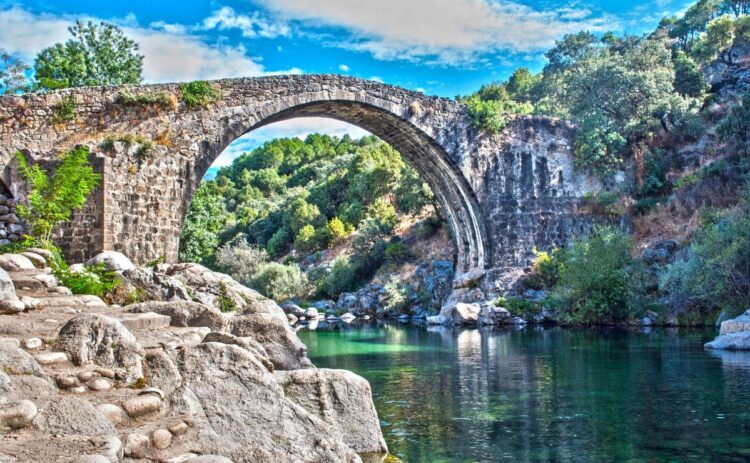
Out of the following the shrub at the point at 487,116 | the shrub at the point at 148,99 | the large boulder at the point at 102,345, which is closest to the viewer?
the large boulder at the point at 102,345

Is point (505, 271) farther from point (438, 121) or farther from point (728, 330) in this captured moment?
point (728, 330)

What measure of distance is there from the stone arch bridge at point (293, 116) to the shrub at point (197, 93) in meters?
0.18

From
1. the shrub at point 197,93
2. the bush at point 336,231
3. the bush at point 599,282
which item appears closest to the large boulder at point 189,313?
the shrub at point 197,93

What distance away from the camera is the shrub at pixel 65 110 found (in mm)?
16297

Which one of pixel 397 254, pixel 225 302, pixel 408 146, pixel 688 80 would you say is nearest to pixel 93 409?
pixel 225 302

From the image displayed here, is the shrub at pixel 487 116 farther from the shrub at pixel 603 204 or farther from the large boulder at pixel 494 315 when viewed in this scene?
the large boulder at pixel 494 315

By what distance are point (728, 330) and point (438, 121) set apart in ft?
38.4

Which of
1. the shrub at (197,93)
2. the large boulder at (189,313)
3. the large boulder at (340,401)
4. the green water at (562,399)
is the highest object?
the shrub at (197,93)

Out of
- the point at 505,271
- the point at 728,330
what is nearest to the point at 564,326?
the point at 505,271

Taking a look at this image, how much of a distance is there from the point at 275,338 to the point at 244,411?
2181 mm

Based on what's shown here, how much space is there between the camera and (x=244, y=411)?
4.86 meters

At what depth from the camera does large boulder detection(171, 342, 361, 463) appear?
15.1ft

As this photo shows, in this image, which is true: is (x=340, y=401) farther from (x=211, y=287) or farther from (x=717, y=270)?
(x=717, y=270)

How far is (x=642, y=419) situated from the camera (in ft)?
24.9
